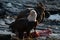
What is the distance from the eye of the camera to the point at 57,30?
15.4m

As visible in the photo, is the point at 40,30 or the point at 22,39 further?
the point at 40,30

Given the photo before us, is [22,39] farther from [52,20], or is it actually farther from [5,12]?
[5,12]

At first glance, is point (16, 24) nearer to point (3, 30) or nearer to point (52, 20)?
point (3, 30)

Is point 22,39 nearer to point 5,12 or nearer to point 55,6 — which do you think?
point 5,12

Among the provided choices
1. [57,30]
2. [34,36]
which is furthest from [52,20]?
[34,36]

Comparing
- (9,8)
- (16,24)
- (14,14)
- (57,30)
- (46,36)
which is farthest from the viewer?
(9,8)

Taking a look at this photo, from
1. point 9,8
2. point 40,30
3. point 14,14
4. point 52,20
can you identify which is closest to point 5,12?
point 14,14

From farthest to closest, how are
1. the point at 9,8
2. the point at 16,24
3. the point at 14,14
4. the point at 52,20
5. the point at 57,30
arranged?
1. the point at 9,8
2. the point at 14,14
3. the point at 52,20
4. the point at 57,30
5. the point at 16,24

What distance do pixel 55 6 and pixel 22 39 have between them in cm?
885

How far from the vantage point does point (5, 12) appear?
19.3 metres

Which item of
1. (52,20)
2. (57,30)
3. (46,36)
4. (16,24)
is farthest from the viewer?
(52,20)

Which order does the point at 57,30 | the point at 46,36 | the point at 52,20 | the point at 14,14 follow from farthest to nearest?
1. the point at 14,14
2. the point at 52,20
3. the point at 57,30
4. the point at 46,36

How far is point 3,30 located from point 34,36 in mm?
1648

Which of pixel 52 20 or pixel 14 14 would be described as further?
pixel 14 14
